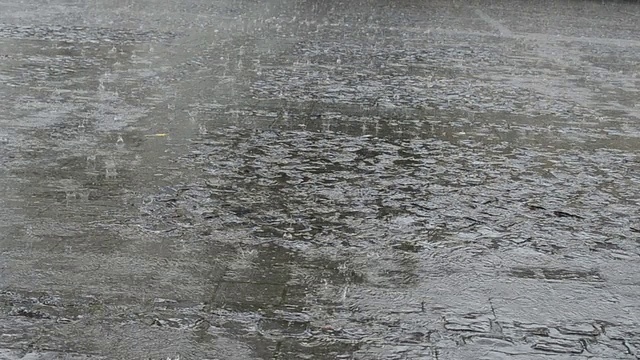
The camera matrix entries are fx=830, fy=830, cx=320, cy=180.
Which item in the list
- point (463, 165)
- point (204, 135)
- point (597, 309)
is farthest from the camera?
point (204, 135)

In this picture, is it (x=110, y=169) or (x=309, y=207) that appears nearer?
(x=309, y=207)

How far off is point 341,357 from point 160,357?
710 millimetres

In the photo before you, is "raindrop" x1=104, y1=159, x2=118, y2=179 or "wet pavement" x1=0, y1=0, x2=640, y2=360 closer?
"wet pavement" x1=0, y1=0, x2=640, y2=360

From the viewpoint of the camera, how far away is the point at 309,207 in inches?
202

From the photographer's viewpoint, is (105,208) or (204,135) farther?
(204,135)

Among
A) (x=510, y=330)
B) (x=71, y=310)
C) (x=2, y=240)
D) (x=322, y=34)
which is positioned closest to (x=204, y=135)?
(x=2, y=240)

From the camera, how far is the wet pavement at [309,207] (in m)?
3.54

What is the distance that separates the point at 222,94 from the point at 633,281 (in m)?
5.06

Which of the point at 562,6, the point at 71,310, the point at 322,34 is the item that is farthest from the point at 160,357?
the point at 562,6

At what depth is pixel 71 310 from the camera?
3574 millimetres

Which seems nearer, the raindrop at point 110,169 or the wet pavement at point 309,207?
the wet pavement at point 309,207

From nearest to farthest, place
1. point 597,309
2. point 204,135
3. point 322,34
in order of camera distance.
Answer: point 597,309, point 204,135, point 322,34

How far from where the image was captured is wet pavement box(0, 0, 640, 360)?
3545 millimetres

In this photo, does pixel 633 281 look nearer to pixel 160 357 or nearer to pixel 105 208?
pixel 160 357
